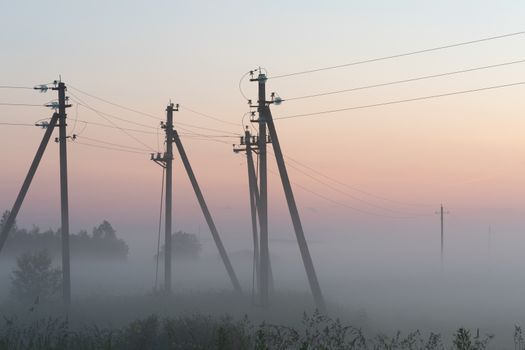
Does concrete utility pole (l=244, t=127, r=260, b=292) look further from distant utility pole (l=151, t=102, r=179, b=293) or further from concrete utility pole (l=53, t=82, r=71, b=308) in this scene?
concrete utility pole (l=53, t=82, r=71, b=308)

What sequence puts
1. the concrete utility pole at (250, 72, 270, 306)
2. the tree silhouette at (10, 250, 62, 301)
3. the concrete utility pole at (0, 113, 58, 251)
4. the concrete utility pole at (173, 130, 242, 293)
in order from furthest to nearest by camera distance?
the tree silhouette at (10, 250, 62, 301)
the concrete utility pole at (173, 130, 242, 293)
the concrete utility pole at (250, 72, 270, 306)
the concrete utility pole at (0, 113, 58, 251)

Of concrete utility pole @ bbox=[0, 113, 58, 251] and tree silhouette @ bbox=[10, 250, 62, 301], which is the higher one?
concrete utility pole @ bbox=[0, 113, 58, 251]

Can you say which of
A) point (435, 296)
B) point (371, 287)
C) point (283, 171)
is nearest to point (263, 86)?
point (283, 171)

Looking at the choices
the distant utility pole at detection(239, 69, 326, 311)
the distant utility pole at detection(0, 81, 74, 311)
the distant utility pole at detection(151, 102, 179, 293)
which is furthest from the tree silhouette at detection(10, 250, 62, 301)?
the distant utility pole at detection(239, 69, 326, 311)

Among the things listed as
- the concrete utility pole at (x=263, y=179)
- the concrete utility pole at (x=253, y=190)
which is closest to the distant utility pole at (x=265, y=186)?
the concrete utility pole at (x=263, y=179)

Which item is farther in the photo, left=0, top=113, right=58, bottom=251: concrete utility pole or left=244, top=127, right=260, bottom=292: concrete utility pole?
left=244, top=127, right=260, bottom=292: concrete utility pole

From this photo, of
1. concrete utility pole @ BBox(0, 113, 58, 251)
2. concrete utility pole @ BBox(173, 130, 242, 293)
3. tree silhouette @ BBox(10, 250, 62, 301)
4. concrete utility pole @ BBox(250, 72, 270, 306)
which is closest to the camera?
concrete utility pole @ BBox(0, 113, 58, 251)

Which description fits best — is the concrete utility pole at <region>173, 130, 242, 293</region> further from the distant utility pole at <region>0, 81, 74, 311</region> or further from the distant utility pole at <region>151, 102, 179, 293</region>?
the distant utility pole at <region>0, 81, 74, 311</region>

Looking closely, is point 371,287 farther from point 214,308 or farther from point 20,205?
point 20,205

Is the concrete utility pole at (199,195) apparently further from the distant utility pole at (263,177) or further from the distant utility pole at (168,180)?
the distant utility pole at (263,177)

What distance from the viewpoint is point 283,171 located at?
37531 millimetres

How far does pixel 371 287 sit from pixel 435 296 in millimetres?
13445

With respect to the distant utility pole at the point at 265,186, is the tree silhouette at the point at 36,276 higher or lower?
lower

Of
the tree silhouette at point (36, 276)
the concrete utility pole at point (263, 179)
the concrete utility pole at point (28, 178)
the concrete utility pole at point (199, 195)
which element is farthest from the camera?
the tree silhouette at point (36, 276)
